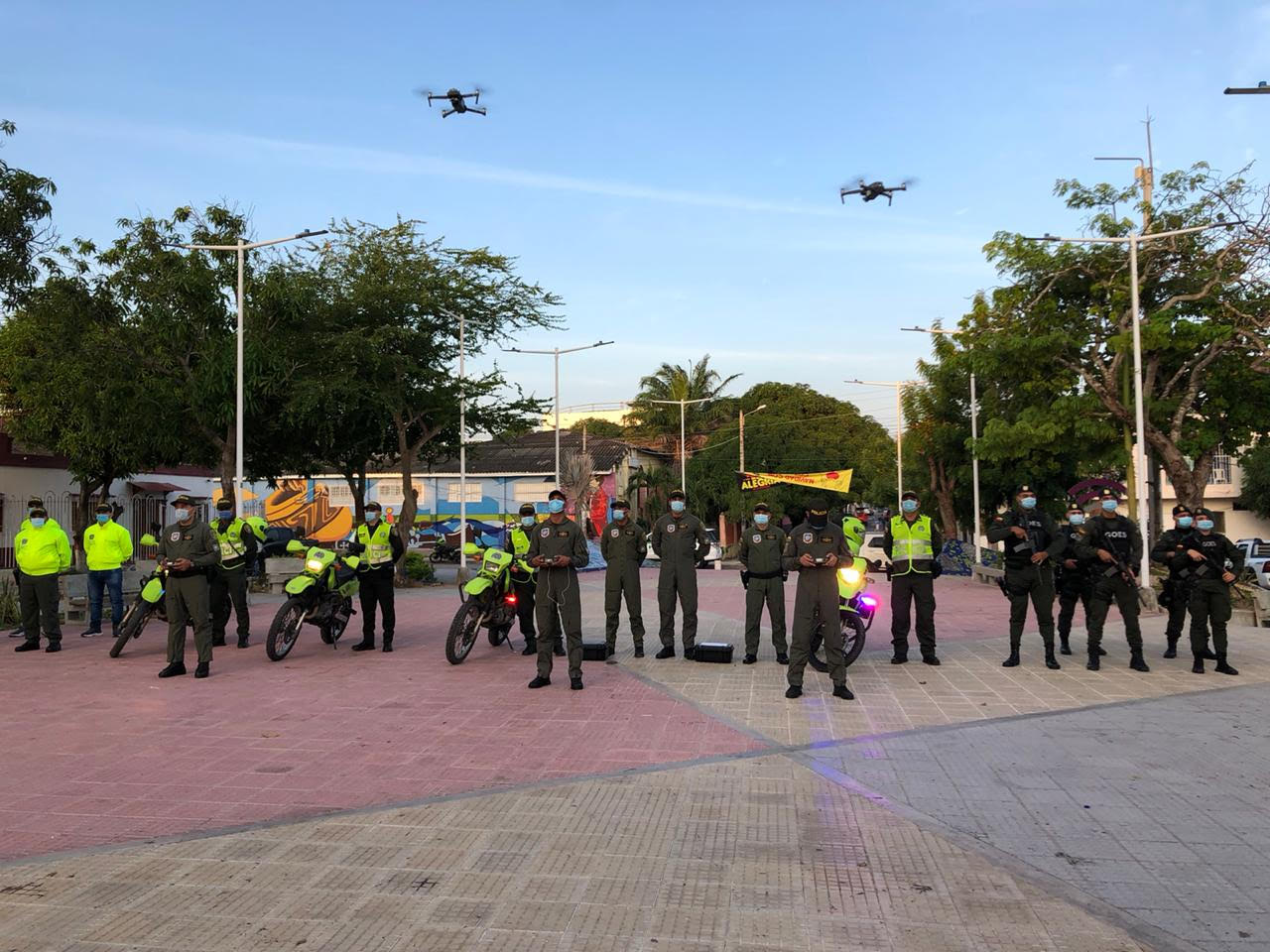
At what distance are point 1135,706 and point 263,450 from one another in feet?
73.8

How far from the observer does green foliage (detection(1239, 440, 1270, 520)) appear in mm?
42688

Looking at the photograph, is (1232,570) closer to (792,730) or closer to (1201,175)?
(792,730)

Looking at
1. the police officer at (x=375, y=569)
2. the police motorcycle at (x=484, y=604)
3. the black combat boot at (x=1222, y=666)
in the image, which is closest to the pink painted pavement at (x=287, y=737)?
the police motorcycle at (x=484, y=604)

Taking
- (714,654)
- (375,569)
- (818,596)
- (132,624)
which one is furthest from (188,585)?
(818,596)

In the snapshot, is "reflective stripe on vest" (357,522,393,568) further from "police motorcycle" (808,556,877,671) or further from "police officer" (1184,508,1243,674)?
"police officer" (1184,508,1243,674)

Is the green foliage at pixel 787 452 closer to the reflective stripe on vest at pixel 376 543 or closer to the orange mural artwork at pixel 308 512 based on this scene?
the orange mural artwork at pixel 308 512

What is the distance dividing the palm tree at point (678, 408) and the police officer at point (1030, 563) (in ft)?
151

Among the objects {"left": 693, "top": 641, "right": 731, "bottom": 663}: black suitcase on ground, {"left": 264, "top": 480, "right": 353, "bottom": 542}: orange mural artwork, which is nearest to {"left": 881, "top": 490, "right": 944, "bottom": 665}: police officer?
{"left": 693, "top": 641, "right": 731, "bottom": 663}: black suitcase on ground

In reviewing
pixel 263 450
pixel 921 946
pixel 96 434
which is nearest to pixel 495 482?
pixel 263 450

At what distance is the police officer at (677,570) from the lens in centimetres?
1149

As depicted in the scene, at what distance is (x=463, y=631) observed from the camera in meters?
11.2

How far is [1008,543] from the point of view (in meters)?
10.9

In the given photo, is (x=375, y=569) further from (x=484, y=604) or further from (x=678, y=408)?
(x=678, y=408)

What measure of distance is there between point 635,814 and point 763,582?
5687mm
